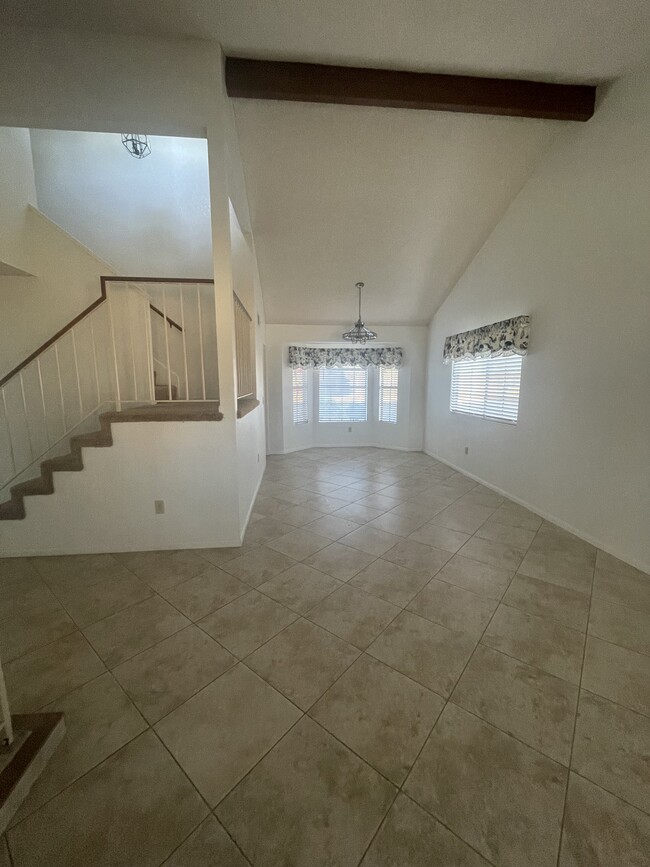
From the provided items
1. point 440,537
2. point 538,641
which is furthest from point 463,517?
point 538,641

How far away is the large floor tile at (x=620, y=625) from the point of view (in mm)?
1796

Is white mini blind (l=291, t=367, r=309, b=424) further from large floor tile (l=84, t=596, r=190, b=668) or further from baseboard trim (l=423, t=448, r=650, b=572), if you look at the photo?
large floor tile (l=84, t=596, r=190, b=668)

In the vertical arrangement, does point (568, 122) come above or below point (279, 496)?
above

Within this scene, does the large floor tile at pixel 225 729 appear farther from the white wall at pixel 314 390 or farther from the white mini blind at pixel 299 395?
the white mini blind at pixel 299 395

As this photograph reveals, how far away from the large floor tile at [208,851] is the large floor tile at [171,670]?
0.47 m

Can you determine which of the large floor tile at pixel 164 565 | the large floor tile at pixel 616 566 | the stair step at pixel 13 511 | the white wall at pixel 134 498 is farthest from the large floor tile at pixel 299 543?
the large floor tile at pixel 616 566

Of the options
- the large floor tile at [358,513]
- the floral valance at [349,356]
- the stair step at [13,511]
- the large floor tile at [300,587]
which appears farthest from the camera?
the floral valance at [349,356]

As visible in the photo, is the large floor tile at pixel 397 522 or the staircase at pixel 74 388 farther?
the staircase at pixel 74 388

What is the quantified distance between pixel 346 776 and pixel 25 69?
4140 millimetres

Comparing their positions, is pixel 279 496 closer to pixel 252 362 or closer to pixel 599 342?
pixel 252 362

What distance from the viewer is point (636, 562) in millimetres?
2512

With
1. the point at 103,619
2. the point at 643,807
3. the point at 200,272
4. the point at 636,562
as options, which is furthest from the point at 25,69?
the point at 636,562

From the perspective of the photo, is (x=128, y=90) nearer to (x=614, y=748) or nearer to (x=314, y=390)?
(x=614, y=748)

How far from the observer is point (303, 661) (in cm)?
165
